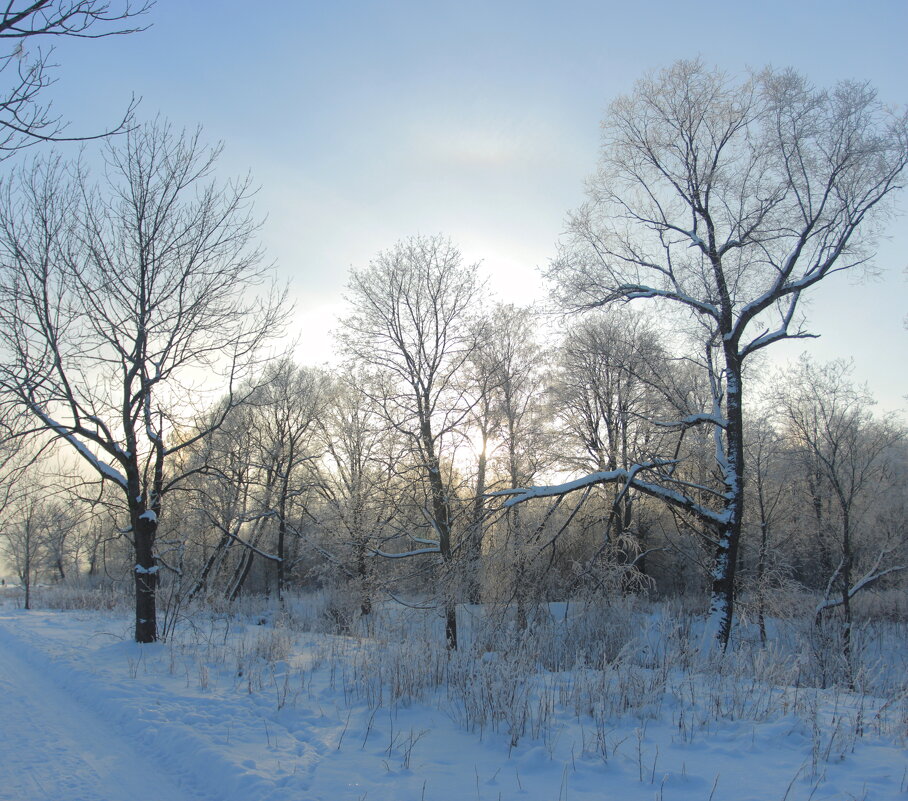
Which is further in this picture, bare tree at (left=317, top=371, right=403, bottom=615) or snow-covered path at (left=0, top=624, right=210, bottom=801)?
bare tree at (left=317, top=371, right=403, bottom=615)

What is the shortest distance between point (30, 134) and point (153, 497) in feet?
28.6

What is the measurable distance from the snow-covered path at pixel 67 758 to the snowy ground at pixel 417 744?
0.02m

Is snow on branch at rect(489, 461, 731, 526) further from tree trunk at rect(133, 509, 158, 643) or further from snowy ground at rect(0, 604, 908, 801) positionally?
tree trunk at rect(133, 509, 158, 643)

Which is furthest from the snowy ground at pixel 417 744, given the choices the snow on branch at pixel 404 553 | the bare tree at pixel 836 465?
the bare tree at pixel 836 465

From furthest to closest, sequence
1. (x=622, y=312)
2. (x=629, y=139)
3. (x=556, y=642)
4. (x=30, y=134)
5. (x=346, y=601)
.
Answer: (x=622, y=312), (x=346, y=601), (x=629, y=139), (x=556, y=642), (x=30, y=134)

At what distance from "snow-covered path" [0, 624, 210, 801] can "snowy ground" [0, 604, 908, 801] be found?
0.02 metres

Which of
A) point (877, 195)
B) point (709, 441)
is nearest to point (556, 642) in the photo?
point (877, 195)

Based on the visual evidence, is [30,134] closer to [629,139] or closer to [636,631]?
[636,631]

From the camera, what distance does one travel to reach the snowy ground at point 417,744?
419 centimetres

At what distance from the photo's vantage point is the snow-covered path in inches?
175

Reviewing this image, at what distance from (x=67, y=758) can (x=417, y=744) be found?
323 cm

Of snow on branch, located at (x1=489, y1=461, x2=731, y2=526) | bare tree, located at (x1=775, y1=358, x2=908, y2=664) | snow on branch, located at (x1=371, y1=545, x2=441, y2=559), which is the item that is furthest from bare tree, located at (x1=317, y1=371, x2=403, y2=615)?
bare tree, located at (x1=775, y1=358, x2=908, y2=664)

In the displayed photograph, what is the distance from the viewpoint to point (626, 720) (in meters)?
5.48

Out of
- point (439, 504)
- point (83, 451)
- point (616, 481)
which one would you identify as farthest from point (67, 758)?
point (439, 504)
